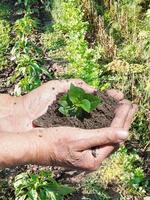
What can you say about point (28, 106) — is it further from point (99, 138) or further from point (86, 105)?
point (99, 138)

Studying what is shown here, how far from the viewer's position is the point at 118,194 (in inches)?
131

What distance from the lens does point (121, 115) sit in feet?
8.07

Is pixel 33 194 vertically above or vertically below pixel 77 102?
below

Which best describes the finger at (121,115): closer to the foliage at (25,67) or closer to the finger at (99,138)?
the finger at (99,138)

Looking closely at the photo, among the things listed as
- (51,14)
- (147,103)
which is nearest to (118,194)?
(147,103)

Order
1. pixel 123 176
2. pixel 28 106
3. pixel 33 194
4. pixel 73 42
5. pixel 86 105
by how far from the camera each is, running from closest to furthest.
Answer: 1. pixel 86 105
2. pixel 28 106
3. pixel 33 194
4. pixel 123 176
5. pixel 73 42

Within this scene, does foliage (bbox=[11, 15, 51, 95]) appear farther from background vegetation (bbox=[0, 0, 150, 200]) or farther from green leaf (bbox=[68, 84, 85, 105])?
green leaf (bbox=[68, 84, 85, 105])

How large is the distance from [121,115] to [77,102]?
0.88ft

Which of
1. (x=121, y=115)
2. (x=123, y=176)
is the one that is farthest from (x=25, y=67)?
(x=121, y=115)

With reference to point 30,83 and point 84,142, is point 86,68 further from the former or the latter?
point 84,142

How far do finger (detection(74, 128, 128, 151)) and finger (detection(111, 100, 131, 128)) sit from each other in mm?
166

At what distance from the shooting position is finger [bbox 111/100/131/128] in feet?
7.88

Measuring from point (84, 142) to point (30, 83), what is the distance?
1.66 meters

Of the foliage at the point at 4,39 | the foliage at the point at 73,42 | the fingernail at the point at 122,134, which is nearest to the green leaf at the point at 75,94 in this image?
the fingernail at the point at 122,134
